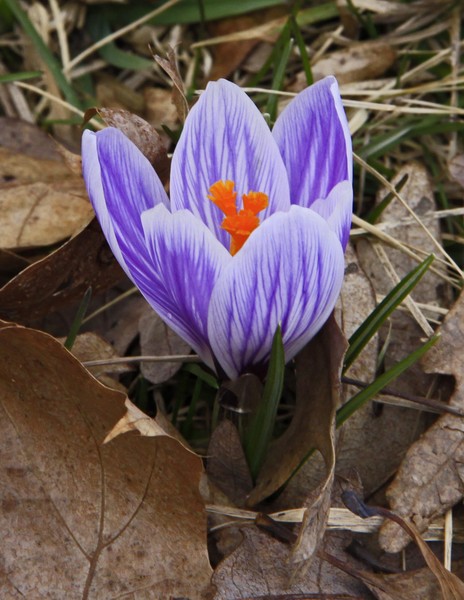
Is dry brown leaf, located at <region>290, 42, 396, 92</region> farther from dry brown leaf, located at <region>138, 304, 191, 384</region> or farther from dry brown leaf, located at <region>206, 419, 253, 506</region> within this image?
dry brown leaf, located at <region>206, 419, 253, 506</region>

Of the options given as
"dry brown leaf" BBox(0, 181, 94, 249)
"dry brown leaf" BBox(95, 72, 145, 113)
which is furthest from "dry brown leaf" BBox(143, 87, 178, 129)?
"dry brown leaf" BBox(0, 181, 94, 249)

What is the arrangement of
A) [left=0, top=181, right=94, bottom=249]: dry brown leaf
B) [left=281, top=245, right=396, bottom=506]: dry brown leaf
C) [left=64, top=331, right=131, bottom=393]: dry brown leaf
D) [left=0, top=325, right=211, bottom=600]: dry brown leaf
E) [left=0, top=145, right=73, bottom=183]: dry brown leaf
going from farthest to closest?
[left=0, top=145, right=73, bottom=183]: dry brown leaf, [left=0, top=181, right=94, bottom=249]: dry brown leaf, [left=64, top=331, right=131, bottom=393]: dry brown leaf, [left=281, top=245, right=396, bottom=506]: dry brown leaf, [left=0, top=325, right=211, bottom=600]: dry brown leaf

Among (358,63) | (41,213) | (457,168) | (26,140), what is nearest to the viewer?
(41,213)

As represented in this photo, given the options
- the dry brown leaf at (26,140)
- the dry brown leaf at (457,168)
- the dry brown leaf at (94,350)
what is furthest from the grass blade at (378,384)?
the dry brown leaf at (26,140)

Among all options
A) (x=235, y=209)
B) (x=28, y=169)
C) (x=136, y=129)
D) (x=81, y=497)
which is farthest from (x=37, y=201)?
(x=81, y=497)

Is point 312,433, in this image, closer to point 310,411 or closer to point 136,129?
point 310,411

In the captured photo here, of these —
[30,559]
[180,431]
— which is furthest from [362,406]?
[30,559]

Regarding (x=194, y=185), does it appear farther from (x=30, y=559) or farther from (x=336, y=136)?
(x=30, y=559)
